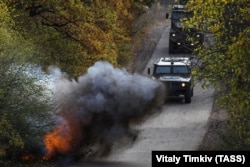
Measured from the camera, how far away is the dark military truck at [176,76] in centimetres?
3662

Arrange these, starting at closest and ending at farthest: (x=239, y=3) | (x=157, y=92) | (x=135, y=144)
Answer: (x=239, y=3) < (x=157, y=92) < (x=135, y=144)

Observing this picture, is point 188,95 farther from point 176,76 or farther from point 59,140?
point 59,140

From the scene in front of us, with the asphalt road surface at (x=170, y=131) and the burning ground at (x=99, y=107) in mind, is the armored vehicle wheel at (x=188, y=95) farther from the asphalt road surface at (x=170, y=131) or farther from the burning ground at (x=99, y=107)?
the burning ground at (x=99, y=107)

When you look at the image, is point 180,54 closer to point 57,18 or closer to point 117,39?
point 117,39

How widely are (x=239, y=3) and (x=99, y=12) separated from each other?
1391cm

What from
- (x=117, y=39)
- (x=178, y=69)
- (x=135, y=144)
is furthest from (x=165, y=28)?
(x=135, y=144)

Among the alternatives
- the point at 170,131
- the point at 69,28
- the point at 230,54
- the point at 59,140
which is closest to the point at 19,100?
the point at 59,140

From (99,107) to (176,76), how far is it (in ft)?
41.1

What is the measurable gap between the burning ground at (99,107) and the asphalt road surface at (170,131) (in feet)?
2.56

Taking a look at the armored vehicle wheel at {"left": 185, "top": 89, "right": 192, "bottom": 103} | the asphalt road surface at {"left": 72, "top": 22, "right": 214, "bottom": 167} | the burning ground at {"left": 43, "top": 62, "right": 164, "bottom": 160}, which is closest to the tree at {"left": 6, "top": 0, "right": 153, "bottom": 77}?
the asphalt road surface at {"left": 72, "top": 22, "right": 214, "bottom": 167}

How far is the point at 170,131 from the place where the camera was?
3161 centimetres

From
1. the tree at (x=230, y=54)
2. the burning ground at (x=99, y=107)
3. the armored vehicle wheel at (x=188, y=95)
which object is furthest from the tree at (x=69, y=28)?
the tree at (x=230, y=54)

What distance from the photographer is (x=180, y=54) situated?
5262 cm

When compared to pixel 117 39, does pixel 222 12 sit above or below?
above
